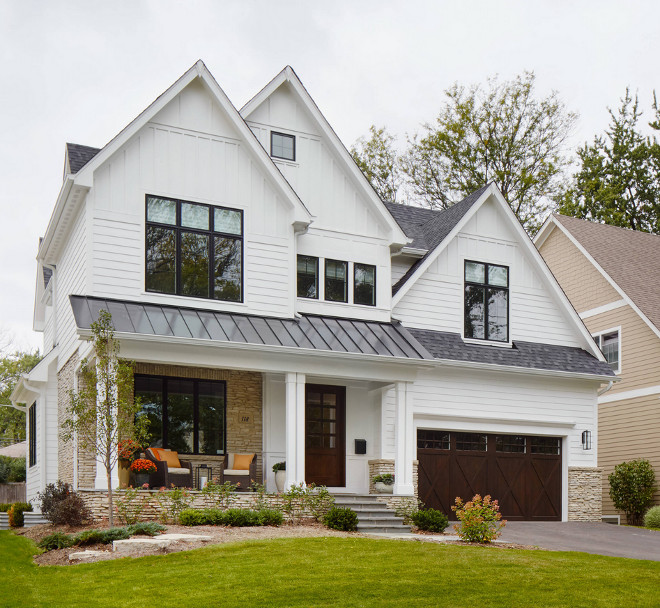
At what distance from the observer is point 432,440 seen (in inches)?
781

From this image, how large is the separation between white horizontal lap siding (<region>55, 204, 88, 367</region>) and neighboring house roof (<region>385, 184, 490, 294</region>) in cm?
715

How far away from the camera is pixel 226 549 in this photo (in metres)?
11.7

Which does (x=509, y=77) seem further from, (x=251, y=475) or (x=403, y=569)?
(x=403, y=569)

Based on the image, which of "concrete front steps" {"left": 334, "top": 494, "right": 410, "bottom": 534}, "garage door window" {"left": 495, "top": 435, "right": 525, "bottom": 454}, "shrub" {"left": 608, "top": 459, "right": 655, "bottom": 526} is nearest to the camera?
"concrete front steps" {"left": 334, "top": 494, "right": 410, "bottom": 534}

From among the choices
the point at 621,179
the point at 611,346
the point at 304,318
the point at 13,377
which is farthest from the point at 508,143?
the point at 13,377

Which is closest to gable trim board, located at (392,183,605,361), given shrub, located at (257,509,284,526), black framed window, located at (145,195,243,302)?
black framed window, located at (145,195,243,302)

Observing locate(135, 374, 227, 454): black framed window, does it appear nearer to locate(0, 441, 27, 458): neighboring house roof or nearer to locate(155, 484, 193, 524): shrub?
locate(155, 484, 193, 524): shrub

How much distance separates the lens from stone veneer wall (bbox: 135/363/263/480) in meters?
18.0

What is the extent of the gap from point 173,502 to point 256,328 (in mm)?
3933

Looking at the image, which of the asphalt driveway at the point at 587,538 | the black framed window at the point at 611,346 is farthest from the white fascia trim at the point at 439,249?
the black framed window at the point at 611,346

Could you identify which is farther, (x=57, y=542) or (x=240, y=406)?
(x=240, y=406)

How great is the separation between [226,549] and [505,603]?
4.15 m

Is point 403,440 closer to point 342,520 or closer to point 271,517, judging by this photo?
point 342,520

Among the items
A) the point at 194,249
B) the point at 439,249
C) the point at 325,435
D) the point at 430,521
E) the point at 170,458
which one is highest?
the point at 439,249
